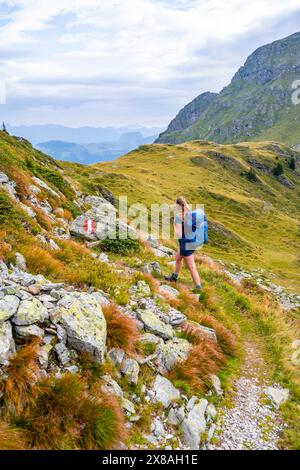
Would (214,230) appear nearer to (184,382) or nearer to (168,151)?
(184,382)

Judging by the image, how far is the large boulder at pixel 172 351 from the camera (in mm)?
8498

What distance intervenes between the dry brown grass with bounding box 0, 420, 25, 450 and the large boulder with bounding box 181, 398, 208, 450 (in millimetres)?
3132

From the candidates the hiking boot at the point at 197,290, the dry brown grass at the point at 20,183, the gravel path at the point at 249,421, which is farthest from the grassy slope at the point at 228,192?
the gravel path at the point at 249,421

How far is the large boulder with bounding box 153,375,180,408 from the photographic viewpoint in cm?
745

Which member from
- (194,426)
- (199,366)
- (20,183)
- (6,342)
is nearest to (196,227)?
(199,366)

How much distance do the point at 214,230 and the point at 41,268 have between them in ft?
168

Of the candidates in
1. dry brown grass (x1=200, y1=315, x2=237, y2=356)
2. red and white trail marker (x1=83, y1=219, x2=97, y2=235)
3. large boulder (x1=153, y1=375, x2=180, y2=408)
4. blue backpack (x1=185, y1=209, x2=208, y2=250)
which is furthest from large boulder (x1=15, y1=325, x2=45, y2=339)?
red and white trail marker (x1=83, y1=219, x2=97, y2=235)

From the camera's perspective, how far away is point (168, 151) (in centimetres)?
13662

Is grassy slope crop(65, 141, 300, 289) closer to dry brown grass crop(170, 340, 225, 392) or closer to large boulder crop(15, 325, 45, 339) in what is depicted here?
dry brown grass crop(170, 340, 225, 392)

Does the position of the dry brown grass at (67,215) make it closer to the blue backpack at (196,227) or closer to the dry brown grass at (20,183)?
the dry brown grass at (20,183)

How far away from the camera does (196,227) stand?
496 inches

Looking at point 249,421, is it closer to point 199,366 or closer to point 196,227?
point 199,366

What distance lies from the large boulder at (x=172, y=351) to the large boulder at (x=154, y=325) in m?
0.24
